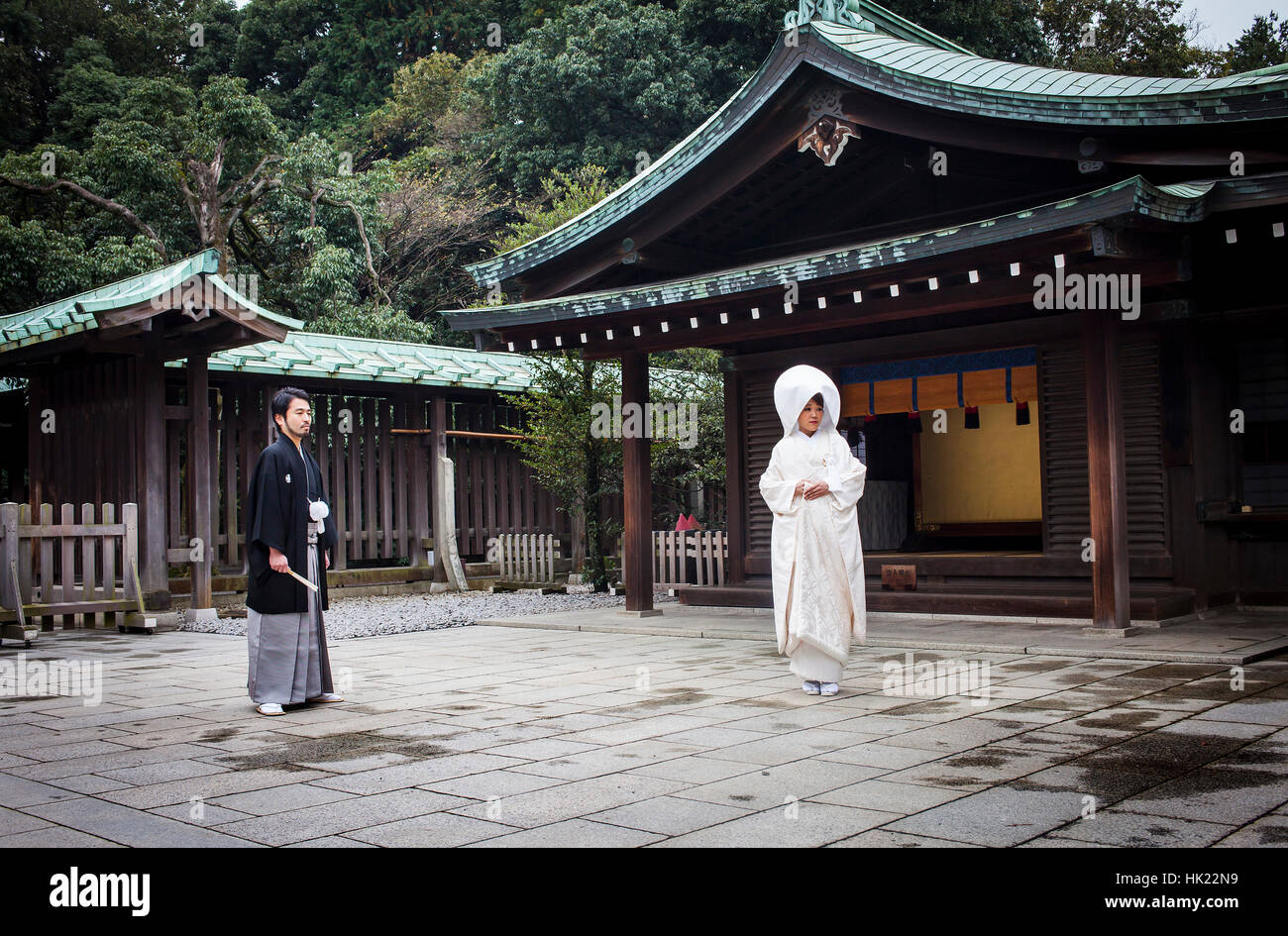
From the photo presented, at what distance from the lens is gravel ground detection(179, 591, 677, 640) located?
11539 millimetres

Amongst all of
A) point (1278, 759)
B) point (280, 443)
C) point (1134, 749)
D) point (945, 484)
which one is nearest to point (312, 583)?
point (280, 443)

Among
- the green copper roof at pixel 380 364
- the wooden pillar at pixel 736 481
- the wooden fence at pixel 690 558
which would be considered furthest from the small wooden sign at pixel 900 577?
the green copper roof at pixel 380 364

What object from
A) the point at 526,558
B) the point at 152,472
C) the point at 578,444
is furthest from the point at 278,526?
the point at 526,558

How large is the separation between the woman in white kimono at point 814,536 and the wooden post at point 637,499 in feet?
14.5

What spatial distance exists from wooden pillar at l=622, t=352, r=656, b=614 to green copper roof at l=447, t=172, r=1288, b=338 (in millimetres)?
858

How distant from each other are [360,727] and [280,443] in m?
1.90

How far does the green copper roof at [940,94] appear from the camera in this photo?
7957 mm

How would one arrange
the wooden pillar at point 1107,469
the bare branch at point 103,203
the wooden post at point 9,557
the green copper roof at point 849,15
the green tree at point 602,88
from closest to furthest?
the wooden pillar at point 1107,469 < the wooden post at point 9,557 < the green copper roof at point 849,15 < the bare branch at point 103,203 < the green tree at point 602,88

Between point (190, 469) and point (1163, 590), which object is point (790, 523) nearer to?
point (1163, 590)

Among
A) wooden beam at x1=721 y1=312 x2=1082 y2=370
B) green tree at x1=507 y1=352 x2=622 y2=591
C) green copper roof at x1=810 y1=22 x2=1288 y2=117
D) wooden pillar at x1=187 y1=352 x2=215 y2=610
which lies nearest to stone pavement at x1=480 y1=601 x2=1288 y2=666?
wooden beam at x1=721 y1=312 x2=1082 y2=370

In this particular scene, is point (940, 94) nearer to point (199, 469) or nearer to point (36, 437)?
point (199, 469)

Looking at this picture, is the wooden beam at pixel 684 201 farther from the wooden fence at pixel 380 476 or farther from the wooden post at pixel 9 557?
the wooden post at pixel 9 557

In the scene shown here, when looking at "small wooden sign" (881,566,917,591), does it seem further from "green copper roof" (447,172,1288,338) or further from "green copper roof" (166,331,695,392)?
"green copper roof" (166,331,695,392)

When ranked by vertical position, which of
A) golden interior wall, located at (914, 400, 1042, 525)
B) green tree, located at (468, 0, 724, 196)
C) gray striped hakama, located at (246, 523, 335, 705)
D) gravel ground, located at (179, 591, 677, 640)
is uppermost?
green tree, located at (468, 0, 724, 196)
